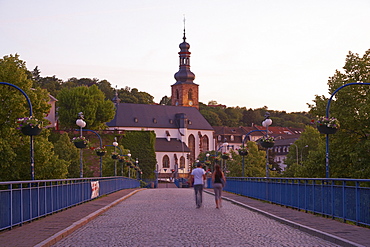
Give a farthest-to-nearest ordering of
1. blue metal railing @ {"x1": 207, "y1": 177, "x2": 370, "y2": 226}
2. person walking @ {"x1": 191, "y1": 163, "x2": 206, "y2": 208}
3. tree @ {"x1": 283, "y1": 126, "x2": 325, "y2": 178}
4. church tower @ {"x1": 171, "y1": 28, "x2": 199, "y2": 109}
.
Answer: church tower @ {"x1": 171, "y1": 28, "x2": 199, "y2": 109}, tree @ {"x1": 283, "y1": 126, "x2": 325, "y2": 178}, person walking @ {"x1": 191, "y1": 163, "x2": 206, "y2": 208}, blue metal railing @ {"x1": 207, "y1": 177, "x2": 370, "y2": 226}

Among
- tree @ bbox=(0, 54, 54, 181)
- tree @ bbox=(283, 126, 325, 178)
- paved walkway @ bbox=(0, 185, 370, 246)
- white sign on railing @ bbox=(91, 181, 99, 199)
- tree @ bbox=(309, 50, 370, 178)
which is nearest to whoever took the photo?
paved walkway @ bbox=(0, 185, 370, 246)

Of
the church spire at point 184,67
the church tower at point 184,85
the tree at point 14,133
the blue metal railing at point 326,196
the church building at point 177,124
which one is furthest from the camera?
the church tower at point 184,85

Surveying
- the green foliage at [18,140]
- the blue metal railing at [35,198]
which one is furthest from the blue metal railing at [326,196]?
the green foliage at [18,140]

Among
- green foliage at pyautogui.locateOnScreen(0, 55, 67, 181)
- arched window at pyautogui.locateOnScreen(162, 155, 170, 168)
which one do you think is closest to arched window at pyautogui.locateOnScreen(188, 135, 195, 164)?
arched window at pyautogui.locateOnScreen(162, 155, 170, 168)

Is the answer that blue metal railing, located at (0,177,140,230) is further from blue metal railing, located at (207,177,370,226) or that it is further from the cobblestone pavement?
blue metal railing, located at (207,177,370,226)

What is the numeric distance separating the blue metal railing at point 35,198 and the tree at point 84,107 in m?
74.0

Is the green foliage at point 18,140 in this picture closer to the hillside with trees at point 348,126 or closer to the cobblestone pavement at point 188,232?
the hillside with trees at point 348,126

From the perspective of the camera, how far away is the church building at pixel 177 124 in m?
144

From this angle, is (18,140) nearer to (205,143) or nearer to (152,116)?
(152,116)

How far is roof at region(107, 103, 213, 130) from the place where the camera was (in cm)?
14375

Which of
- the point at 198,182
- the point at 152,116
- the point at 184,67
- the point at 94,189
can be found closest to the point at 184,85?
the point at 184,67

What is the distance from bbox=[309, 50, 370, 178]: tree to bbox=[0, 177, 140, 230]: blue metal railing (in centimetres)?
2655

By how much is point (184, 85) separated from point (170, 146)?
23.3m

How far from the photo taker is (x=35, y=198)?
17078mm
